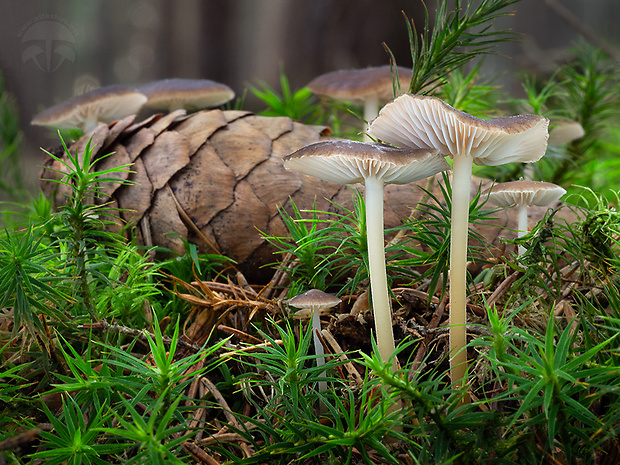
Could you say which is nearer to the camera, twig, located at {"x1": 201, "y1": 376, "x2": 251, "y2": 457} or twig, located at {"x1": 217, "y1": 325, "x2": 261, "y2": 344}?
twig, located at {"x1": 201, "y1": 376, "x2": 251, "y2": 457}

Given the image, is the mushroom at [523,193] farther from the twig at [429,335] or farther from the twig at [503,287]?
the twig at [429,335]

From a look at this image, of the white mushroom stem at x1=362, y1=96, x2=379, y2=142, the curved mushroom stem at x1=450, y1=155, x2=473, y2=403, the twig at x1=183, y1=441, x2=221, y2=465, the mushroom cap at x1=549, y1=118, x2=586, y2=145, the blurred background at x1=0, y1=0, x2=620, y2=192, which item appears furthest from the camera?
the blurred background at x1=0, y1=0, x2=620, y2=192

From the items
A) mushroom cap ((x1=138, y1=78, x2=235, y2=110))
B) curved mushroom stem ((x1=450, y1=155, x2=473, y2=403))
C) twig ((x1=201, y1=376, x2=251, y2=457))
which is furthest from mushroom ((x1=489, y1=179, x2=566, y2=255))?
mushroom cap ((x1=138, y1=78, x2=235, y2=110))

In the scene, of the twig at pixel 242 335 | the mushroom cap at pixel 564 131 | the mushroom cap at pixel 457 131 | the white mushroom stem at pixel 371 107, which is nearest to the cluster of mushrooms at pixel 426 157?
the mushroom cap at pixel 457 131

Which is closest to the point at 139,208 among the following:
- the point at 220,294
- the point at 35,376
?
the point at 220,294

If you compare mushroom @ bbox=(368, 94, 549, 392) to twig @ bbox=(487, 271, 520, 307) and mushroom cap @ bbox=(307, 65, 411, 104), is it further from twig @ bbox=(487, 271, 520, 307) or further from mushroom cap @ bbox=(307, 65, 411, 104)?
mushroom cap @ bbox=(307, 65, 411, 104)

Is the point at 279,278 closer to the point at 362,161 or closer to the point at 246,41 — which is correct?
the point at 362,161
